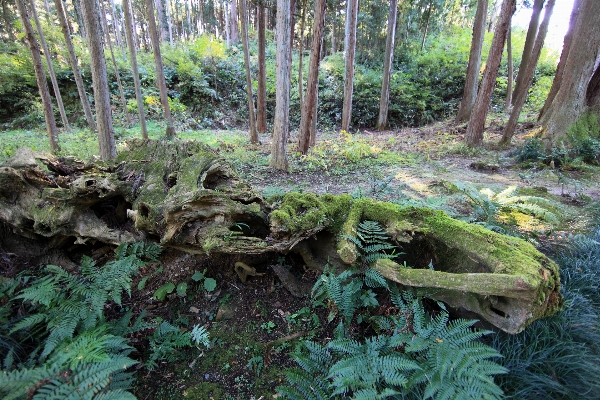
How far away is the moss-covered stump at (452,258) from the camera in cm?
196

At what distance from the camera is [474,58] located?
1234 cm

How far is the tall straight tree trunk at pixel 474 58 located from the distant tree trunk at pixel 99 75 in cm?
1344

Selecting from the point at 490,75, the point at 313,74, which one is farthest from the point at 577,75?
the point at 313,74

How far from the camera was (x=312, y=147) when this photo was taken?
33.7 ft

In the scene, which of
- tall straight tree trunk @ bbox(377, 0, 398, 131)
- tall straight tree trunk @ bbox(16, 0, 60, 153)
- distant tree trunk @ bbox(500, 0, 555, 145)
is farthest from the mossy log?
tall straight tree trunk @ bbox(377, 0, 398, 131)

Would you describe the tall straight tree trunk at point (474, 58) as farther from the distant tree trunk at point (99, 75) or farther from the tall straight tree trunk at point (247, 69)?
the distant tree trunk at point (99, 75)

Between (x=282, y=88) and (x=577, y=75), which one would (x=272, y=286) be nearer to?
(x=282, y=88)

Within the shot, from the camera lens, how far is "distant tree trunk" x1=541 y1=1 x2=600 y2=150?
274 inches

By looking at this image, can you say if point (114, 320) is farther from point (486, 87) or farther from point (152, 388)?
point (486, 87)

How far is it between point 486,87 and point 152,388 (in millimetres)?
10250

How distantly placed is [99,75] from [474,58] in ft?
45.0

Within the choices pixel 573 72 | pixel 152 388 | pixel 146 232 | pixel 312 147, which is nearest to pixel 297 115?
pixel 312 147

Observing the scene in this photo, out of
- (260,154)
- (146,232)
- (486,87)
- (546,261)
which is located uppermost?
(486,87)

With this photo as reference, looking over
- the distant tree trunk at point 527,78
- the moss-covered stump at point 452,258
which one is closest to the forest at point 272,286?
the moss-covered stump at point 452,258
